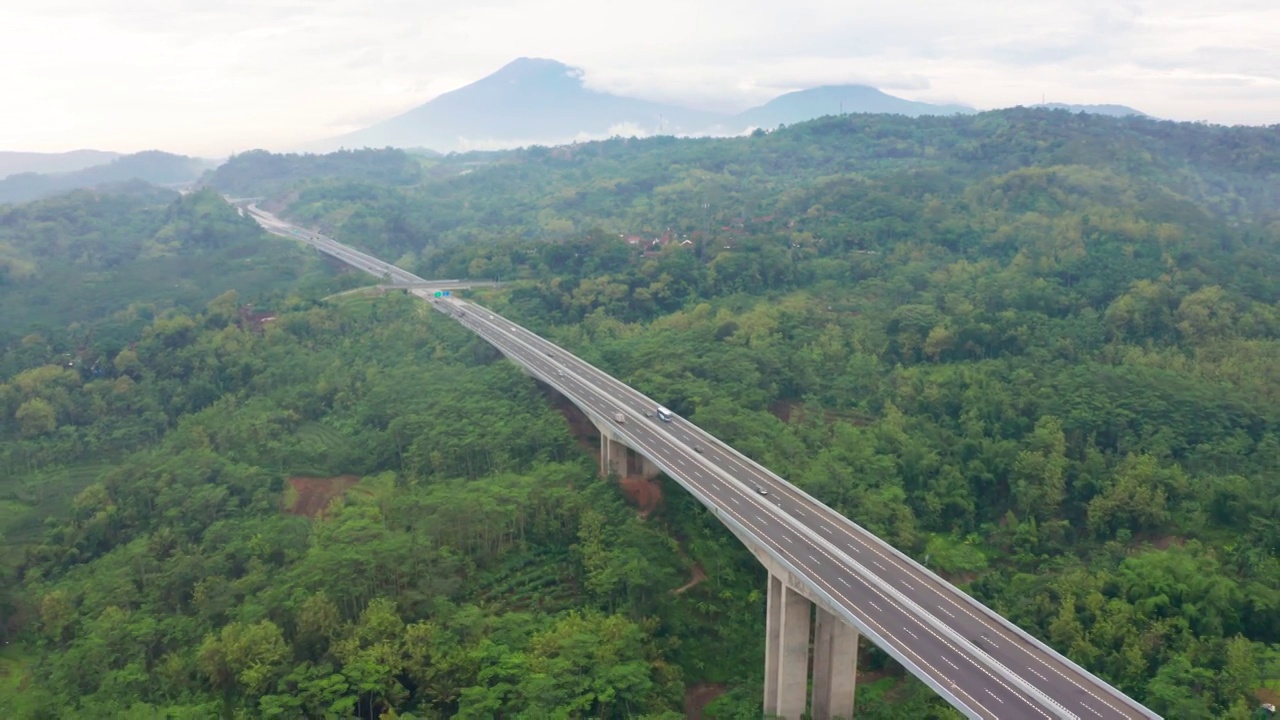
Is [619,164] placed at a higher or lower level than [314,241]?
higher

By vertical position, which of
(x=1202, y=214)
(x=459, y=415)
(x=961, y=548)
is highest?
(x=1202, y=214)

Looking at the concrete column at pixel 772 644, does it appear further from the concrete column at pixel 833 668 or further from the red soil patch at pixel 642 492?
the red soil patch at pixel 642 492

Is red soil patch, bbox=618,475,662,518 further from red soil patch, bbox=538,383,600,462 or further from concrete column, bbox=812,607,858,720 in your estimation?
concrete column, bbox=812,607,858,720

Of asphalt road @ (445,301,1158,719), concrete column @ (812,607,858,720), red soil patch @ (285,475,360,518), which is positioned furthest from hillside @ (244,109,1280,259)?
concrete column @ (812,607,858,720)

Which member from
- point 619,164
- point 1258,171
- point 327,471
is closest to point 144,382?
point 327,471

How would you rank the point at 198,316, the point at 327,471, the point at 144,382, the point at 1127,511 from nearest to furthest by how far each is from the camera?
the point at 1127,511 < the point at 327,471 < the point at 144,382 < the point at 198,316

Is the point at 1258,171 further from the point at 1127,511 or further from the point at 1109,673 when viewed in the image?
the point at 1109,673

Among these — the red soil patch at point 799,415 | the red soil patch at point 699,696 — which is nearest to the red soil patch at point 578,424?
the red soil patch at point 799,415
